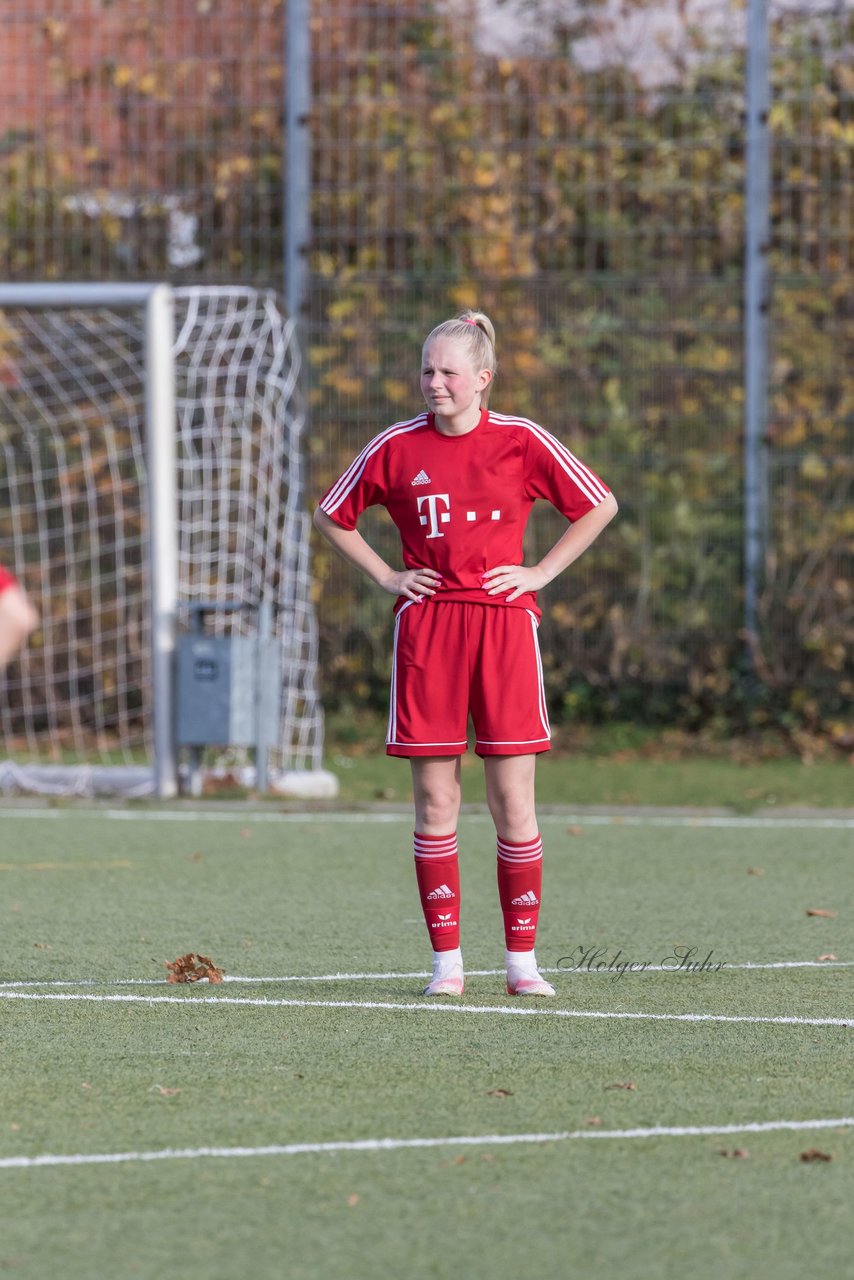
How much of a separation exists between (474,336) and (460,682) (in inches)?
35.8

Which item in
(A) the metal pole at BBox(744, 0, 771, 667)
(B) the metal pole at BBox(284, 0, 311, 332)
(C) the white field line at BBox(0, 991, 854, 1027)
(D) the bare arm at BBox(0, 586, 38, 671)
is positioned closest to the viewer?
(D) the bare arm at BBox(0, 586, 38, 671)

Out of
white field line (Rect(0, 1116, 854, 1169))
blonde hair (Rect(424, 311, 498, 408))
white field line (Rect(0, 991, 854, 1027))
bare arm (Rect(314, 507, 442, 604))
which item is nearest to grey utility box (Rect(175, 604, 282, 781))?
bare arm (Rect(314, 507, 442, 604))

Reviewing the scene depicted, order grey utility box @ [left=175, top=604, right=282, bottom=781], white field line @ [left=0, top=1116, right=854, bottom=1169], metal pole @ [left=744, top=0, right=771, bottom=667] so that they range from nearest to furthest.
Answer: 1. white field line @ [left=0, top=1116, right=854, bottom=1169]
2. grey utility box @ [left=175, top=604, right=282, bottom=781]
3. metal pole @ [left=744, top=0, right=771, bottom=667]

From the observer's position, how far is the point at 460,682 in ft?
16.5

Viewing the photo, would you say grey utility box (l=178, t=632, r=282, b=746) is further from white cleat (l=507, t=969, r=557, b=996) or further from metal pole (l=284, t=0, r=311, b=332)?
white cleat (l=507, t=969, r=557, b=996)

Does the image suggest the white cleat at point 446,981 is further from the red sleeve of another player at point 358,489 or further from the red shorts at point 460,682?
the red sleeve of another player at point 358,489

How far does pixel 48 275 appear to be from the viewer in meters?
13.0

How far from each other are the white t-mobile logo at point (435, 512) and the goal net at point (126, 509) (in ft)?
19.9

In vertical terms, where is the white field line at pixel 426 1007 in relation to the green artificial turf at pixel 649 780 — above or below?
above

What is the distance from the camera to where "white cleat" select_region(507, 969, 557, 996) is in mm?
5102

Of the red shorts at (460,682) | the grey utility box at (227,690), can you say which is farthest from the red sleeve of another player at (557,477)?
the grey utility box at (227,690)

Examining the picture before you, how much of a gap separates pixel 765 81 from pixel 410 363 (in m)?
2.84

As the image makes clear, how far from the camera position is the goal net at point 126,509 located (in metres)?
11.5

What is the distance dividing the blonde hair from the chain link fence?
717 centimetres
